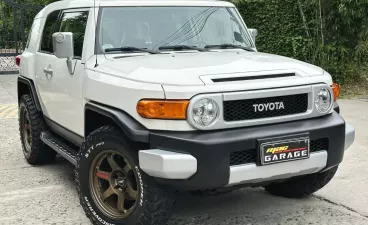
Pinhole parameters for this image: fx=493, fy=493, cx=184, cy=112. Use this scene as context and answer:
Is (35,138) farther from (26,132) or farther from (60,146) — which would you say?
(60,146)

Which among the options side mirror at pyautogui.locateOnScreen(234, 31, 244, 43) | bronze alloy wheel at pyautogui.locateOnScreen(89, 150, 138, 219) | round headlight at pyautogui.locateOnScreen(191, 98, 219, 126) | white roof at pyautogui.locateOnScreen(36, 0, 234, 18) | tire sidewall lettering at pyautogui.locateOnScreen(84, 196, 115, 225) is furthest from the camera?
side mirror at pyautogui.locateOnScreen(234, 31, 244, 43)

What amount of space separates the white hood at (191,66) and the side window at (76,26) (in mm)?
483

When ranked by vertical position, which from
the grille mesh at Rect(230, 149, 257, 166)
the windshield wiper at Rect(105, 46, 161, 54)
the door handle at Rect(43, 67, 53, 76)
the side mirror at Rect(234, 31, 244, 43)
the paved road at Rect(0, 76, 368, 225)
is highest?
the side mirror at Rect(234, 31, 244, 43)

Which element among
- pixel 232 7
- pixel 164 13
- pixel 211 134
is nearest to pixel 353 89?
pixel 232 7

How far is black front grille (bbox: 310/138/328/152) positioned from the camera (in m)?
3.56

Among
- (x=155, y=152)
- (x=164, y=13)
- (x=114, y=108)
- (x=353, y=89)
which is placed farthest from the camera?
(x=353, y=89)

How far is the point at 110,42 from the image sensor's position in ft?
13.8

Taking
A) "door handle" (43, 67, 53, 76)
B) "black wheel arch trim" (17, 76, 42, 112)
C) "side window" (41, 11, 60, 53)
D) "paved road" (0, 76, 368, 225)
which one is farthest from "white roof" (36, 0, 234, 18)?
"paved road" (0, 76, 368, 225)

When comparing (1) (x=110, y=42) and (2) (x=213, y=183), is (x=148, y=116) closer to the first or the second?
(2) (x=213, y=183)

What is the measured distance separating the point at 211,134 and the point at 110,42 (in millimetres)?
1484

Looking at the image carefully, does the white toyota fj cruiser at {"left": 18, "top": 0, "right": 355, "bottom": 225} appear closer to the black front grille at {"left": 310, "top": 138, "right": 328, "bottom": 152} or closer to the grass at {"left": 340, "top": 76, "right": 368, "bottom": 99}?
the black front grille at {"left": 310, "top": 138, "right": 328, "bottom": 152}

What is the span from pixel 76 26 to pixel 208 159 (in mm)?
2238

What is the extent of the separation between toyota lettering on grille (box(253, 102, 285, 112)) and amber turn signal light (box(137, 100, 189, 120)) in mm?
527

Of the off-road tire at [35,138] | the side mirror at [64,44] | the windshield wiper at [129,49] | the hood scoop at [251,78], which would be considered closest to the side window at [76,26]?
the side mirror at [64,44]
